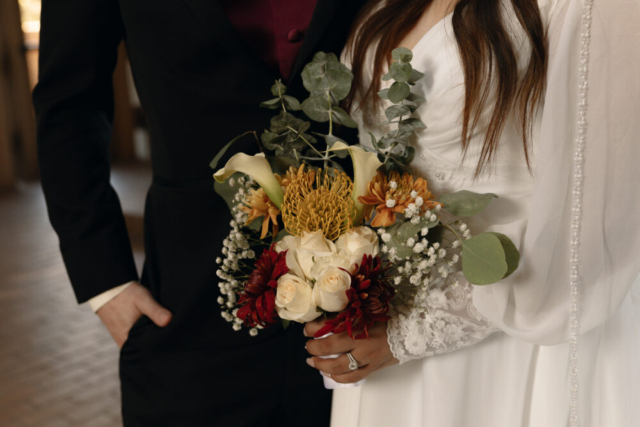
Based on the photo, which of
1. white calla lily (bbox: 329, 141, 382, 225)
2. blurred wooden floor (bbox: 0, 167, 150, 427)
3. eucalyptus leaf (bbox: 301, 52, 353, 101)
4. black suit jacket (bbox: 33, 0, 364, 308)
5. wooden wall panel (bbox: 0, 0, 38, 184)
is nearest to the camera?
white calla lily (bbox: 329, 141, 382, 225)

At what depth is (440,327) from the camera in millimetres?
990

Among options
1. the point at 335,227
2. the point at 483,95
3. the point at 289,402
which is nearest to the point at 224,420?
the point at 289,402

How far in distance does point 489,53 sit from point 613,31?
19 cm

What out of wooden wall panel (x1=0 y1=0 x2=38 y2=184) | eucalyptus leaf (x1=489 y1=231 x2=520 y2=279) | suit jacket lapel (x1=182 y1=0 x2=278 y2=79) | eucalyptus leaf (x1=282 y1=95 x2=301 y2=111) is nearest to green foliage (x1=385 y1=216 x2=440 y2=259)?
eucalyptus leaf (x1=489 y1=231 x2=520 y2=279)

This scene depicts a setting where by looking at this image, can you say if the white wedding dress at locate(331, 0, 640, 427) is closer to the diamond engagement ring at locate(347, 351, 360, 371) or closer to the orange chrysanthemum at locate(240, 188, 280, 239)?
the diamond engagement ring at locate(347, 351, 360, 371)

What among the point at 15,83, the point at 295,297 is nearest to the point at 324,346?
the point at 295,297

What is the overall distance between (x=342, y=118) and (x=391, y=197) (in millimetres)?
217

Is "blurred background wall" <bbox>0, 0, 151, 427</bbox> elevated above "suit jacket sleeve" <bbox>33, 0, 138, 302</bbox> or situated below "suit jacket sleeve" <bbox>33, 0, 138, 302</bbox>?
below

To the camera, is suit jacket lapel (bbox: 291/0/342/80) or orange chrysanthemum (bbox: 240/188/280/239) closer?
orange chrysanthemum (bbox: 240/188/280/239)

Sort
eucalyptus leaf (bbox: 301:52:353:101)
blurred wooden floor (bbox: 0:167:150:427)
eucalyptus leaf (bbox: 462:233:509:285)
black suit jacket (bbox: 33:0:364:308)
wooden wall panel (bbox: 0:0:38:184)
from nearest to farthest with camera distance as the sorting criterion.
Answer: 1. eucalyptus leaf (bbox: 462:233:509:285)
2. eucalyptus leaf (bbox: 301:52:353:101)
3. black suit jacket (bbox: 33:0:364:308)
4. blurred wooden floor (bbox: 0:167:150:427)
5. wooden wall panel (bbox: 0:0:38:184)

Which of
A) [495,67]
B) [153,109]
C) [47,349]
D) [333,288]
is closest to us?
[333,288]

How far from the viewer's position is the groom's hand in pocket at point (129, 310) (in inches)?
51.3

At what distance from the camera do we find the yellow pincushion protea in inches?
36.5

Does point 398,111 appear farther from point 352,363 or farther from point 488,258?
point 352,363
